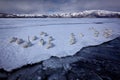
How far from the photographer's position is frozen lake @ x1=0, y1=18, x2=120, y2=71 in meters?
1.59

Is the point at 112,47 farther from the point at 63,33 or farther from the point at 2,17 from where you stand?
the point at 2,17

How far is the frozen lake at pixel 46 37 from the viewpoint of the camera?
5.23 feet

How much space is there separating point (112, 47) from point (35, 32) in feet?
3.72

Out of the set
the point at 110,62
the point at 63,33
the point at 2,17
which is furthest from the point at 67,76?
the point at 2,17

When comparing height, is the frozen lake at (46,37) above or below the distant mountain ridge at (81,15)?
below

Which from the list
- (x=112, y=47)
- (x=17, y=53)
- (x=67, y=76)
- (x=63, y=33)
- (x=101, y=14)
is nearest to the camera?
(x=67, y=76)

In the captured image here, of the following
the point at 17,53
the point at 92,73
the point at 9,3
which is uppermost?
the point at 9,3

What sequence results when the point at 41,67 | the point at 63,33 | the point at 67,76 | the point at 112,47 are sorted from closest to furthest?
1. the point at 67,76
2. the point at 41,67
3. the point at 112,47
4. the point at 63,33

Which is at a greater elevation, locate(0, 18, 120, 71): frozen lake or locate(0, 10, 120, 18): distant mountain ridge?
locate(0, 10, 120, 18): distant mountain ridge

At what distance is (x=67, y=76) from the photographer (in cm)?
138

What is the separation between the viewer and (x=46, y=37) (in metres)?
2.04

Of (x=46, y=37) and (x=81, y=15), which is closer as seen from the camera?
(x=46, y=37)

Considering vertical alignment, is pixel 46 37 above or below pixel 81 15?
below

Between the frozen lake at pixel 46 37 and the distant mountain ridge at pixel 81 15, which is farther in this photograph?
the distant mountain ridge at pixel 81 15
